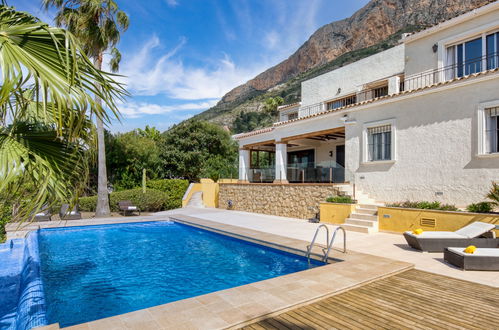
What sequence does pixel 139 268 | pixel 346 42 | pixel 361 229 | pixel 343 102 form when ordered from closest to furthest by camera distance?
1. pixel 139 268
2. pixel 361 229
3. pixel 343 102
4. pixel 346 42

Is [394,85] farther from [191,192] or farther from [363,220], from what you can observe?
[191,192]

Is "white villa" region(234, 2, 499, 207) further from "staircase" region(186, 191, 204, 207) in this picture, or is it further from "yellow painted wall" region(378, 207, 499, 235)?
"staircase" region(186, 191, 204, 207)

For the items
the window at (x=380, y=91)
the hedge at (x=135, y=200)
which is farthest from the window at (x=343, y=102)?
the hedge at (x=135, y=200)

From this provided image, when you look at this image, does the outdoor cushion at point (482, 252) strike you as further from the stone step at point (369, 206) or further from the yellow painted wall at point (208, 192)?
the yellow painted wall at point (208, 192)

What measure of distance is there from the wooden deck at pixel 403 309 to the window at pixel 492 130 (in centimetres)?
704

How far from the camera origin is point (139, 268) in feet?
27.8

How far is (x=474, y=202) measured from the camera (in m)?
10.6

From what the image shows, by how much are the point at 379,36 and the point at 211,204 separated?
6408 cm

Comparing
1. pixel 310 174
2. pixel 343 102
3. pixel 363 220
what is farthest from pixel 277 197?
pixel 343 102

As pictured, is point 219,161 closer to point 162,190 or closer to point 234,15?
point 162,190

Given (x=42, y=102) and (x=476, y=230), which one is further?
(x=476, y=230)

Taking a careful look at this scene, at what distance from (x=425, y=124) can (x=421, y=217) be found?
4.02 meters

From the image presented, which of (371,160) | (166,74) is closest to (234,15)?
(166,74)

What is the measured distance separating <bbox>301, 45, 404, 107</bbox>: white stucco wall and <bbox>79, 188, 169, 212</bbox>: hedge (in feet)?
41.9
